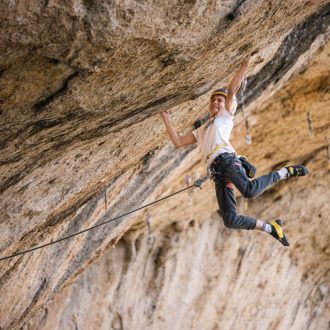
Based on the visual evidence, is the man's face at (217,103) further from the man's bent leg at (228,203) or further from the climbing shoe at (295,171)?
the climbing shoe at (295,171)

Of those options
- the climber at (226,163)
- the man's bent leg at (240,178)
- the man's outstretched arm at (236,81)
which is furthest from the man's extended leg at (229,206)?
the man's outstretched arm at (236,81)

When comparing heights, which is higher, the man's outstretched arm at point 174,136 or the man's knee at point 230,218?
the man's outstretched arm at point 174,136

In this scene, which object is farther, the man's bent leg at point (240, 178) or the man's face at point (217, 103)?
the man's face at point (217, 103)

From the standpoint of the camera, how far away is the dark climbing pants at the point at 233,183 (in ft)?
17.1

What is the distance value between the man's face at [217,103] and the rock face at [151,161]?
0.21m

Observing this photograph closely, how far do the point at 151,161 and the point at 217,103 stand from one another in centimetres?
194

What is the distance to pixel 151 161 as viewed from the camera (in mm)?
7180

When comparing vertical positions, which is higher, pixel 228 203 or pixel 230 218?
pixel 228 203

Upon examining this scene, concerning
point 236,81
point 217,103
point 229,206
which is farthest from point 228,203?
point 236,81

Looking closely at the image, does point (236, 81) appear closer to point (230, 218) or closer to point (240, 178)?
point (240, 178)

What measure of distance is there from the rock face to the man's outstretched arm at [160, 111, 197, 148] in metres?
0.21

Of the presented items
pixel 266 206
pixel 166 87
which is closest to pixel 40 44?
pixel 166 87

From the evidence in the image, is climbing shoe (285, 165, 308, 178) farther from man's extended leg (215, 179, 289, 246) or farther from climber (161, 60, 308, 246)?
man's extended leg (215, 179, 289, 246)

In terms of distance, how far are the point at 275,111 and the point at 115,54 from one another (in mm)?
5379
